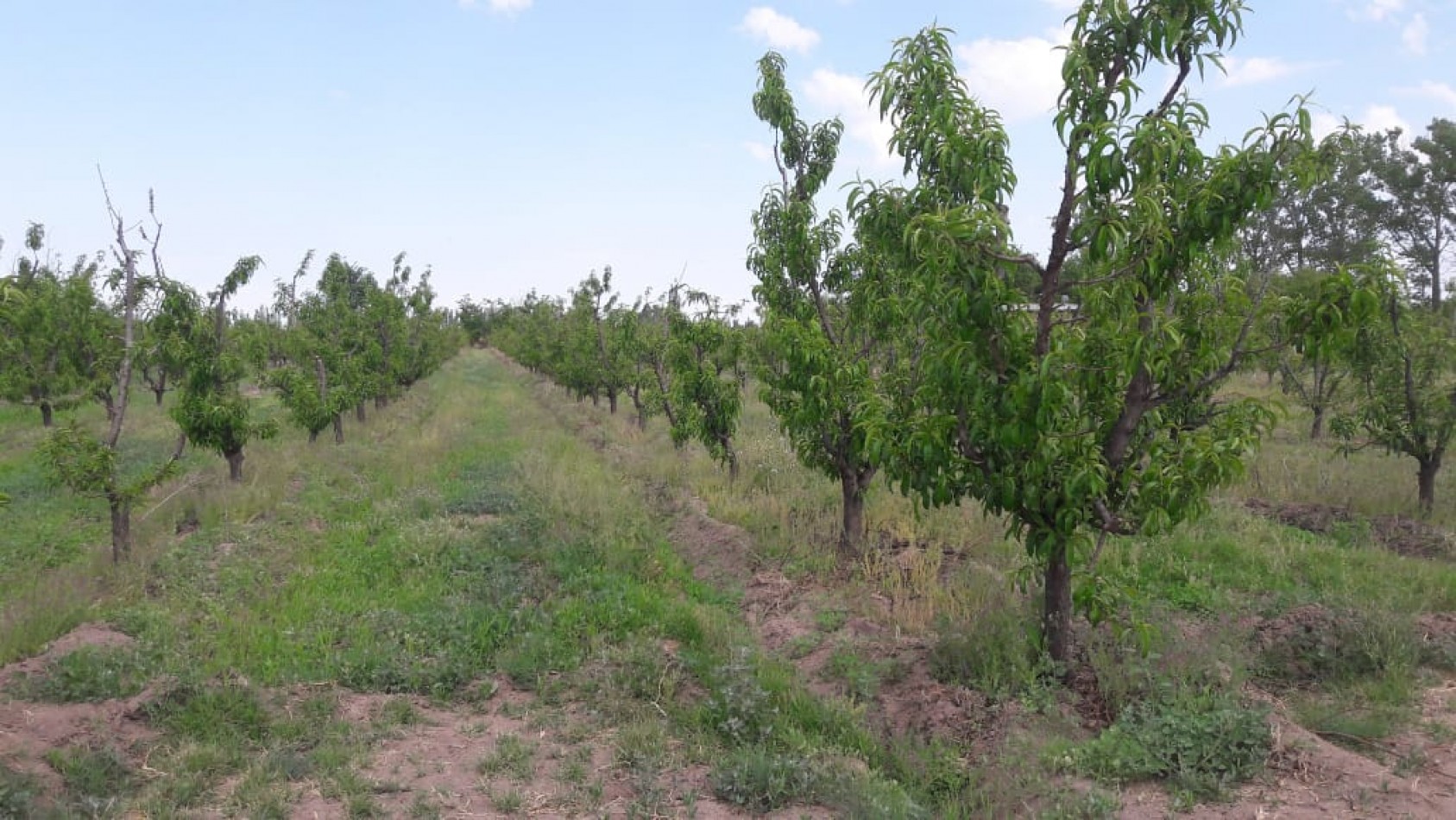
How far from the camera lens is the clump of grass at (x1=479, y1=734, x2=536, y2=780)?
16.1 ft

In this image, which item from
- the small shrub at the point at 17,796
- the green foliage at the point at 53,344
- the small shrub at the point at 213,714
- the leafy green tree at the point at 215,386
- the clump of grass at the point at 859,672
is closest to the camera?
the small shrub at the point at 17,796

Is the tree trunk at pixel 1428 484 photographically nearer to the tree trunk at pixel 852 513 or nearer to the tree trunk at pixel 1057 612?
the tree trunk at pixel 852 513

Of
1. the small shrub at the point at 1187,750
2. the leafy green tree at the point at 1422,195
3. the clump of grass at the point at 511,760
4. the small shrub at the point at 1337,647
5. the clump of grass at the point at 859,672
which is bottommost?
the clump of grass at the point at 511,760

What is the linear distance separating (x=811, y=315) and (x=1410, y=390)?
7925mm

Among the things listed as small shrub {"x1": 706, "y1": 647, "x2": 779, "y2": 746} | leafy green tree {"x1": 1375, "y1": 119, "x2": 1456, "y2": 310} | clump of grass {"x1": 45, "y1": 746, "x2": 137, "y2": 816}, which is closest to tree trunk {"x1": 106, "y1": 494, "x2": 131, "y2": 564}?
clump of grass {"x1": 45, "y1": 746, "x2": 137, "y2": 816}

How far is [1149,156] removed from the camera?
4609mm

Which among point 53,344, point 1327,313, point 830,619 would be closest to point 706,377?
point 830,619

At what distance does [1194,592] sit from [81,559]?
478 inches

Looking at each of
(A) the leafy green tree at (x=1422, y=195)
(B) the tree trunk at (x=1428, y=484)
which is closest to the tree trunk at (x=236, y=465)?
(B) the tree trunk at (x=1428, y=484)

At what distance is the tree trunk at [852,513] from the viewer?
29.7 ft

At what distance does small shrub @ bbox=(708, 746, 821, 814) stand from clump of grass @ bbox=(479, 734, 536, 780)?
1.17 m

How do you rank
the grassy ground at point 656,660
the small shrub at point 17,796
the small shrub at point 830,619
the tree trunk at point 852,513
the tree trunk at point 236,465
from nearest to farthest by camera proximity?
the small shrub at point 17,796
the grassy ground at point 656,660
the small shrub at point 830,619
the tree trunk at point 852,513
the tree trunk at point 236,465

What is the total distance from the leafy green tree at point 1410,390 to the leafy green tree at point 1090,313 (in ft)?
22.1

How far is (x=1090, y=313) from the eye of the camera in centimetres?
552
